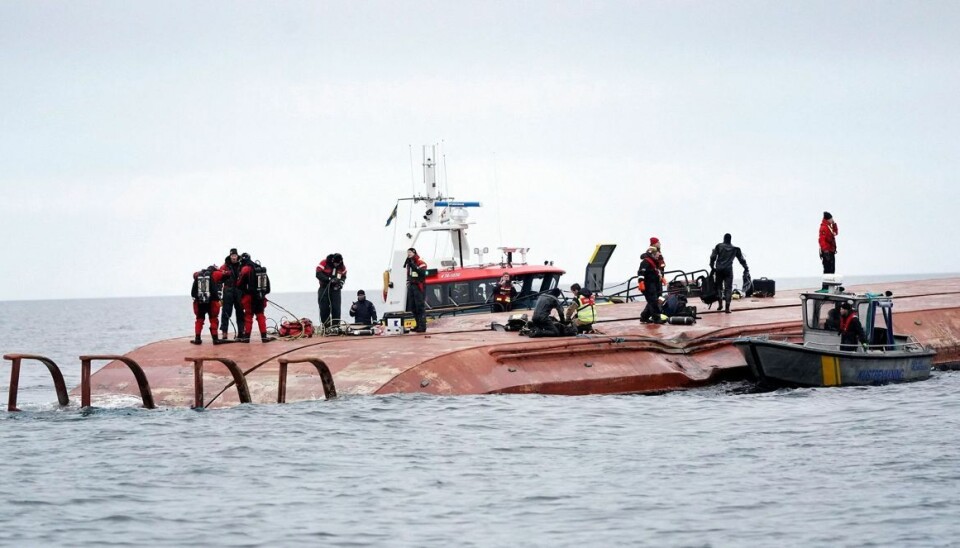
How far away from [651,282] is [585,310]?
1901 millimetres

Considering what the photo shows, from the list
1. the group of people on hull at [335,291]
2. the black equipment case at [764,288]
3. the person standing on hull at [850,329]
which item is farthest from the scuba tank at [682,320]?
the black equipment case at [764,288]

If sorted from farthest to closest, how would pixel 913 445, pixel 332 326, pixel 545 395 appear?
pixel 332 326, pixel 545 395, pixel 913 445

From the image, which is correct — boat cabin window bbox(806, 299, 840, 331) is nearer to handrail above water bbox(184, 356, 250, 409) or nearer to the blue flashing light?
handrail above water bbox(184, 356, 250, 409)

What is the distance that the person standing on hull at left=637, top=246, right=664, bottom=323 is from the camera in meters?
25.1

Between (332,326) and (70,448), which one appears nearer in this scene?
(70,448)

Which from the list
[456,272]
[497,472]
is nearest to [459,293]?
[456,272]

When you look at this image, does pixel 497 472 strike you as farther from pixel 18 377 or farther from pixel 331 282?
pixel 331 282

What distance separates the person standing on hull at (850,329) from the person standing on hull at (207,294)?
12.0 meters

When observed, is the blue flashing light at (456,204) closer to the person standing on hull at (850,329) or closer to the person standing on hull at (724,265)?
the person standing on hull at (724,265)

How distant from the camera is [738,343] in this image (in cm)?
2255

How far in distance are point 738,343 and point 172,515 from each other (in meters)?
12.2

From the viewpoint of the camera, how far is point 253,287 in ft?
78.5

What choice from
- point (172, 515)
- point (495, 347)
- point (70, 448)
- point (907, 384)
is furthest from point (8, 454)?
point (907, 384)

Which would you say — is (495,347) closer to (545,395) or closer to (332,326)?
(545,395)
